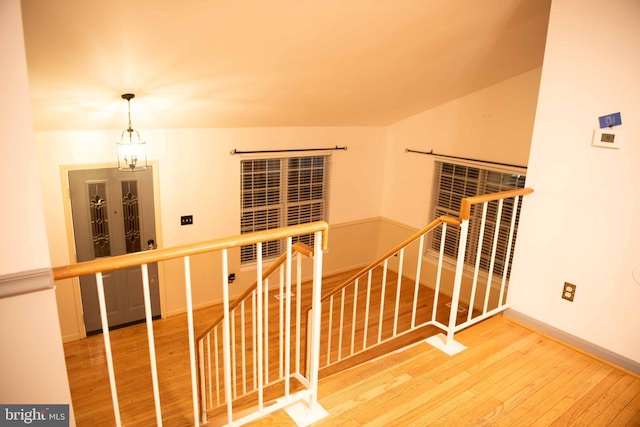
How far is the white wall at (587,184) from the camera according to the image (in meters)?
2.55

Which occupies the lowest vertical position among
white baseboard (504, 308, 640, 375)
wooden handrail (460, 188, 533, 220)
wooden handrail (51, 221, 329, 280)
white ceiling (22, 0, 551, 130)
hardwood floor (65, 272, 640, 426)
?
hardwood floor (65, 272, 640, 426)

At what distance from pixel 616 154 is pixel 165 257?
259 centimetres

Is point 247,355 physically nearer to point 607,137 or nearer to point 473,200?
point 473,200

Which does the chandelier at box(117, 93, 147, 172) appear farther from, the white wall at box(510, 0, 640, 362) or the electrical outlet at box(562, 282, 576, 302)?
the electrical outlet at box(562, 282, 576, 302)

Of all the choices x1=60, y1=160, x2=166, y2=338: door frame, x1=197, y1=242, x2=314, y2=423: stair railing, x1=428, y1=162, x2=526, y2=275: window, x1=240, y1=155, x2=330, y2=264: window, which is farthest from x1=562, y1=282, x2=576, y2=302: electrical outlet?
x1=60, y1=160, x2=166, y2=338: door frame

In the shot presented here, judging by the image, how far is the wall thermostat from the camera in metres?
2.59

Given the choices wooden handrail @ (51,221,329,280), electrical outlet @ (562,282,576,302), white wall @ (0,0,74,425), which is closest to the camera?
white wall @ (0,0,74,425)

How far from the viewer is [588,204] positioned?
2.76 metres

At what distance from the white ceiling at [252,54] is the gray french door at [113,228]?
0.70m

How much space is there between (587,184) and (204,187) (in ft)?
14.6

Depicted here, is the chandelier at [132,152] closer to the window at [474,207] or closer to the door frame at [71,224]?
the door frame at [71,224]

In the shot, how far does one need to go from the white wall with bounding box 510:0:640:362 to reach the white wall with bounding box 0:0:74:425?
2879mm

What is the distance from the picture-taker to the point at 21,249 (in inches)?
55.1

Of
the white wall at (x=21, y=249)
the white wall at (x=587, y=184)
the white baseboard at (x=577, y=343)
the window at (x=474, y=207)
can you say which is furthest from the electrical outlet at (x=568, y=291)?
the white wall at (x=21, y=249)
